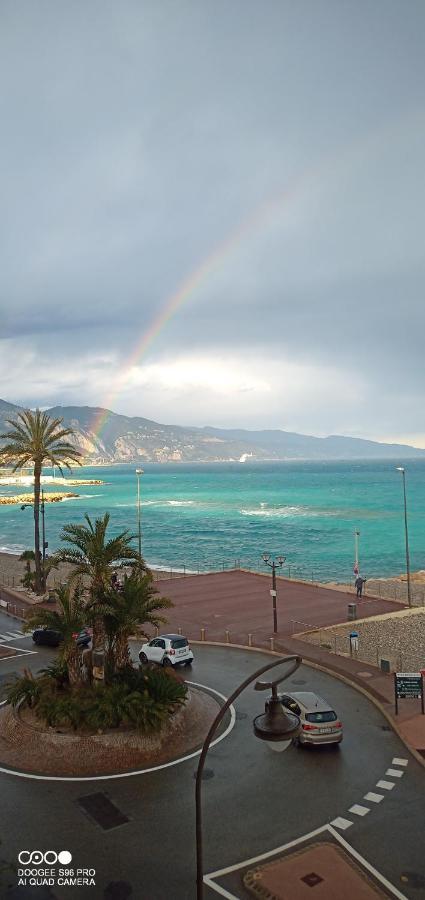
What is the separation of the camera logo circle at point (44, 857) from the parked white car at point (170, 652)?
1331 centimetres

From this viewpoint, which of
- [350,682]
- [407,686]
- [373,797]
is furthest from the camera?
[350,682]

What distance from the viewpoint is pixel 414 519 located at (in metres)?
122

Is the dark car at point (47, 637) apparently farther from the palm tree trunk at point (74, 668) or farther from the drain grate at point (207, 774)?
the drain grate at point (207, 774)

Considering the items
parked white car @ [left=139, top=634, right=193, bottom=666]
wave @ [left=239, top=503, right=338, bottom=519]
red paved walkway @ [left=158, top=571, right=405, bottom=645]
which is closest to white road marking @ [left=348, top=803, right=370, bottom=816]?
parked white car @ [left=139, top=634, right=193, bottom=666]

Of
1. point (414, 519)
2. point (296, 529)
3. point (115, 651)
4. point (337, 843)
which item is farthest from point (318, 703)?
point (414, 519)

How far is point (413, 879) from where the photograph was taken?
12.3 metres

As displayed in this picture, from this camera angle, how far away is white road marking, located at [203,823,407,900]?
39.3 feet

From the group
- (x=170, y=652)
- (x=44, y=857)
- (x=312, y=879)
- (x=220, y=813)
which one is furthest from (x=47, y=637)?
(x=312, y=879)

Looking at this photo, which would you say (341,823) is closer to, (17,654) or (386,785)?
(386,785)

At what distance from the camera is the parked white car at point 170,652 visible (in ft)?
87.7

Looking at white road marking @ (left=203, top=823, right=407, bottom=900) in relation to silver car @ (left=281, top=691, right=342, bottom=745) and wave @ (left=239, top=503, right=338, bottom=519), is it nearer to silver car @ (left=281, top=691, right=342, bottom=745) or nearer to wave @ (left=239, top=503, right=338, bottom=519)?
silver car @ (left=281, top=691, right=342, bottom=745)

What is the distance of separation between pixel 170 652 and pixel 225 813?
39.2 ft

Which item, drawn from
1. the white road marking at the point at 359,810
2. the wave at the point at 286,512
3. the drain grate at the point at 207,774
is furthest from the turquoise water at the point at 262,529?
the white road marking at the point at 359,810

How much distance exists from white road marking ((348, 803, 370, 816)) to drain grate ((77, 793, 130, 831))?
5.64m
